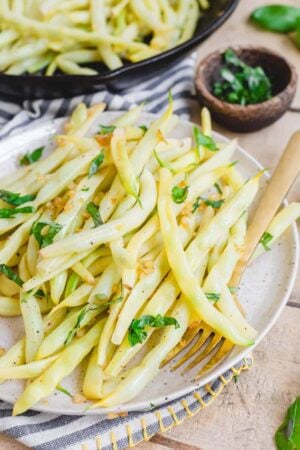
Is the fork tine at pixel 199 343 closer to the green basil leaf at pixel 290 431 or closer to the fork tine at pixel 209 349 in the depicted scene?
the fork tine at pixel 209 349

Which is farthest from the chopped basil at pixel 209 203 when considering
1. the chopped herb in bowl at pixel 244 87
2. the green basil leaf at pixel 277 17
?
the green basil leaf at pixel 277 17

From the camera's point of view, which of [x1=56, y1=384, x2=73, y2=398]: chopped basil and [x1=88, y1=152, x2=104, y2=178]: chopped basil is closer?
[x1=56, y1=384, x2=73, y2=398]: chopped basil

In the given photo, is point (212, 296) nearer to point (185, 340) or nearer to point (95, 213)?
point (185, 340)

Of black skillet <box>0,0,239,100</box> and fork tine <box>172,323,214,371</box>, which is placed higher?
black skillet <box>0,0,239,100</box>

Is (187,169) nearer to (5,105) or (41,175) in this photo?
(41,175)

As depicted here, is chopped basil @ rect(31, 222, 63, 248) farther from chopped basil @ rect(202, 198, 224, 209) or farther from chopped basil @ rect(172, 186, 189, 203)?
chopped basil @ rect(202, 198, 224, 209)

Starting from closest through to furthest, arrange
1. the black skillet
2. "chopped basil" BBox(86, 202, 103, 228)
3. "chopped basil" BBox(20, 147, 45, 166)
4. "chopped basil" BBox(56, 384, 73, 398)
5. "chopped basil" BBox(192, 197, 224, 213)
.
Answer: "chopped basil" BBox(56, 384, 73, 398)
"chopped basil" BBox(86, 202, 103, 228)
"chopped basil" BBox(192, 197, 224, 213)
"chopped basil" BBox(20, 147, 45, 166)
the black skillet

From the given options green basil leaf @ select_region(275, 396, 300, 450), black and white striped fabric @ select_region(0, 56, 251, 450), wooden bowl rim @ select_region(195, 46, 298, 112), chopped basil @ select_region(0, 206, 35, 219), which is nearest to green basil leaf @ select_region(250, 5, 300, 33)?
wooden bowl rim @ select_region(195, 46, 298, 112)
